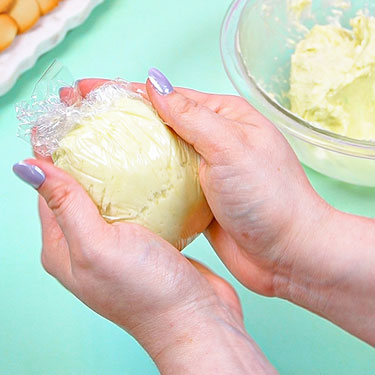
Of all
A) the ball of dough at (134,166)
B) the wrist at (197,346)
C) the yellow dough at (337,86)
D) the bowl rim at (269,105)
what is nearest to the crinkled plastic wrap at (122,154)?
the ball of dough at (134,166)

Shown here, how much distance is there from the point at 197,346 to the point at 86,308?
13.5 inches

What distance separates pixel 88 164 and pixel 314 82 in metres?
0.51

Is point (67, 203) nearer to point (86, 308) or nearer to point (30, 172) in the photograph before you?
point (30, 172)

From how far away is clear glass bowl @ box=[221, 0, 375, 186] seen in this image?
2.77 ft

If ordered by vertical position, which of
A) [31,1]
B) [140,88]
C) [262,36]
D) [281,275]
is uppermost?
[31,1]

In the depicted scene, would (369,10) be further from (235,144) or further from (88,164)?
(88,164)

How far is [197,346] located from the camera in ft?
1.99

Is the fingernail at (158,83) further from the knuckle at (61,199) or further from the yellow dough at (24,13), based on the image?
the yellow dough at (24,13)

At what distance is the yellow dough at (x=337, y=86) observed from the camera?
A: 0.96 meters

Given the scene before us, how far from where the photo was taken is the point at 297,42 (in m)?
1.09

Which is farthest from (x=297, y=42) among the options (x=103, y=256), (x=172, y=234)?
(x=103, y=256)

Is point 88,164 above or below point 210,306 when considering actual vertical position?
above

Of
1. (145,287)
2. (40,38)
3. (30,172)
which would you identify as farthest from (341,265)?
(40,38)

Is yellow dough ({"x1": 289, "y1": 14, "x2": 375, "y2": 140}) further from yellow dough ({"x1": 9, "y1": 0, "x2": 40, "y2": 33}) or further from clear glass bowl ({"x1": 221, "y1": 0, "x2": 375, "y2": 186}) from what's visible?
yellow dough ({"x1": 9, "y1": 0, "x2": 40, "y2": 33})
